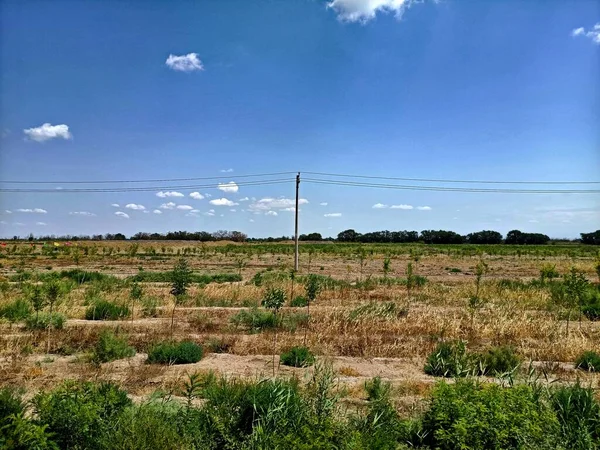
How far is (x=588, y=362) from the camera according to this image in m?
9.67

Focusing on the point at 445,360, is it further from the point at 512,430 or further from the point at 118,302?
the point at 118,302

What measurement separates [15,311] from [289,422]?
1344 cm

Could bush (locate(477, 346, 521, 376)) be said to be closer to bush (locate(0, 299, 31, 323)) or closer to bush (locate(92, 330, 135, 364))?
bush (locate(92, 330, 135, 364))

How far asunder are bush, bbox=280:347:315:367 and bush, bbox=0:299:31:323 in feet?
32.9

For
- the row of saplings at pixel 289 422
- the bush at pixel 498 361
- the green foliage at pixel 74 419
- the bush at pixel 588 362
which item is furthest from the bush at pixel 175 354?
the bush at pixel 588 362

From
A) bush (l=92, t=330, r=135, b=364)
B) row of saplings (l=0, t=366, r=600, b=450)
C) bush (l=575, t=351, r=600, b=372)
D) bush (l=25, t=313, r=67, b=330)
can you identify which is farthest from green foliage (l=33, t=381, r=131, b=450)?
bush (l=575, t=351, r=600, b=372)

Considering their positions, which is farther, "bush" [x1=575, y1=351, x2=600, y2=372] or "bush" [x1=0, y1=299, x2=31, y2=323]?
"bush" [x1=0, y1=299, x2=31, y2=323]

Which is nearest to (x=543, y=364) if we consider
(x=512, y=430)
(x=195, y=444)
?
(x=512, y=430)

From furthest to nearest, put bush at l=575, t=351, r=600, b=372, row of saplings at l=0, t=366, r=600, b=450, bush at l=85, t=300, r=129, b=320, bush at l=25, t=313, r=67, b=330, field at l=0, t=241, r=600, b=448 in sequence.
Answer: bush at l=85, t=300, r=129, b=320
bush at l=25, t=313, r=67, b=330
bush at l=575, t=351, r=600, b=372
field at l=0, t=241, r=600, b=448
row of saplings at l=0, t=366, r=600, b=450

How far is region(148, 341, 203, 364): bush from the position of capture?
385 inches

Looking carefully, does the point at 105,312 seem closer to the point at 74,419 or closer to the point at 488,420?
the point at 74,419

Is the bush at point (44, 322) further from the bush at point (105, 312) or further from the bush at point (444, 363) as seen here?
the bush at point (444, 363)

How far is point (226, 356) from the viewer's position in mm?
10500

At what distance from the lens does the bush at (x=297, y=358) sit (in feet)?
31.7
